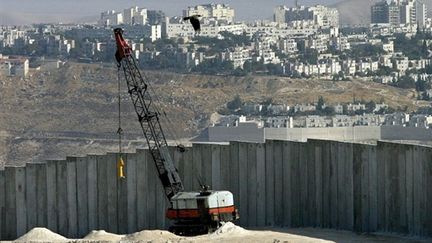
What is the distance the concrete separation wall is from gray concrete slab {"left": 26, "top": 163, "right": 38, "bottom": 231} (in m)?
0.03

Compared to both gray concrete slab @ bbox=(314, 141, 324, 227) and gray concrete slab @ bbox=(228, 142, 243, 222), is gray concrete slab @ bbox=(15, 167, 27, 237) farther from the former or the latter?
gray concrete slab @ bbox=(314, 141, 324, 227)

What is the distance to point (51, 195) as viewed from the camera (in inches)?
2350

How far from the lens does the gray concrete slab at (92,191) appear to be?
59.3m

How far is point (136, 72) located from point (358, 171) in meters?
11.0

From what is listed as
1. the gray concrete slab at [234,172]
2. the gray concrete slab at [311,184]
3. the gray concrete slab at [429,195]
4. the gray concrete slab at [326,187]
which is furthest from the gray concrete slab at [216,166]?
the gray concrete slab at [429,195]

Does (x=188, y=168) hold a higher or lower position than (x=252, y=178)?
higher

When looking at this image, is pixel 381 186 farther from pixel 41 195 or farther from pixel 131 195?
pixel 41 195

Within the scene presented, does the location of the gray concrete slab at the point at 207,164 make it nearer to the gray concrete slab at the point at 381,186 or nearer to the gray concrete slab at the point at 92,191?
the gray concrete slab at the point at 92,191

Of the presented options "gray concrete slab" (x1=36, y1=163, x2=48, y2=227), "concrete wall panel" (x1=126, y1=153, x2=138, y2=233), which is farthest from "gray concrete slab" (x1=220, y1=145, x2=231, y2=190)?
"gray concrete slab" (x1=36, y1=163, x2=48, y2=227)

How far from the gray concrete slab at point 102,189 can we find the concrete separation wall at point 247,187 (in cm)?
3

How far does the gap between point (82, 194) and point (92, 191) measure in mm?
332

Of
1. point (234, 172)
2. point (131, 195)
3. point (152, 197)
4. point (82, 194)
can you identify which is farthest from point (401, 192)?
point (82, 194)

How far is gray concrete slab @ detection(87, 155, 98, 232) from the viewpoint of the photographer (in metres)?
59.3

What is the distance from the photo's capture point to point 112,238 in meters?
54.3
